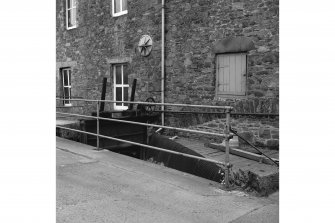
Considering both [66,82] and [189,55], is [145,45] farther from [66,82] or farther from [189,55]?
[66,82]

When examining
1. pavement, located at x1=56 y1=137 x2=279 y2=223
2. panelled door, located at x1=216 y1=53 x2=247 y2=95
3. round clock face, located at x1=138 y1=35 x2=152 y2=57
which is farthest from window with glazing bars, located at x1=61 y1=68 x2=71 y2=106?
pavement, located at x1=56 y1=137 x2=279 y2=223

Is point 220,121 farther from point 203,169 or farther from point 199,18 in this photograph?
point 199,18

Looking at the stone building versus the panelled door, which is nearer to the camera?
the stone building

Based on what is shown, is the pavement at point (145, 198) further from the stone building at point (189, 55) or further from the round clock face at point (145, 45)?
the round clock face at point (145, 45)

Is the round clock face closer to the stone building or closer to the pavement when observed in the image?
the stone building

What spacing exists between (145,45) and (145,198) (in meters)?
6.86

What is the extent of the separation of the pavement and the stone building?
10.6ft

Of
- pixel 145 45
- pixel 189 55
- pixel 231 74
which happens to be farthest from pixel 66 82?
pixel 231 74

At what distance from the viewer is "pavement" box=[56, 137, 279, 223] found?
141 inches

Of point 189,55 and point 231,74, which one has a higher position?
point 189,55

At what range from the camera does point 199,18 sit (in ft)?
28.4

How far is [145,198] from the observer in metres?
4.08

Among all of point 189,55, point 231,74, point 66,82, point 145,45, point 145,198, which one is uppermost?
point 145,45

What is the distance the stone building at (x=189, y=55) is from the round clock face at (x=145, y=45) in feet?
0.14
